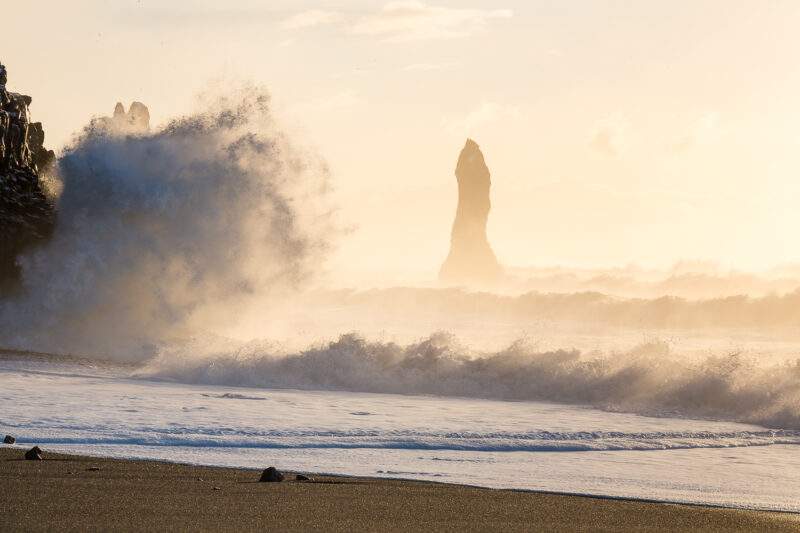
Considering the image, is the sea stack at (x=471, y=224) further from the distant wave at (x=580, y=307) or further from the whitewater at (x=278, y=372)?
the whitewater at (x=278, y=372)

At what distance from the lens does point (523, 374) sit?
1595 centimetres

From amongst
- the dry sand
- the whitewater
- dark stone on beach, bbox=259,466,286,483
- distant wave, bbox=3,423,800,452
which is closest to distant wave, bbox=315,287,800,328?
the whitewater

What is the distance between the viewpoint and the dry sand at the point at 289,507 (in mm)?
5391

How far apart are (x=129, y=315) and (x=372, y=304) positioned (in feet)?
92.0

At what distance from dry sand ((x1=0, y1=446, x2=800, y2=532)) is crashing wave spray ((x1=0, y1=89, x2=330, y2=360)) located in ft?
40.6

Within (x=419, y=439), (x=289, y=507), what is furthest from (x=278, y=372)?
(x=289, y=507)

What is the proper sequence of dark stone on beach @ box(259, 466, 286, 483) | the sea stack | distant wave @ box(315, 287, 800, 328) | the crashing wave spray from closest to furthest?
dark stone on beach @ box(259, 466, 286, 483), the crashing wave spray, distant wave @ box(315, 287, 800, 328), the sea stack

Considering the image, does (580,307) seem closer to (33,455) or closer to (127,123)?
(127,123)

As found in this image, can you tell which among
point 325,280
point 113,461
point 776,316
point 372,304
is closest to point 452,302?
point 372,304

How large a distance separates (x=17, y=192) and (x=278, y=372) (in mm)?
8640

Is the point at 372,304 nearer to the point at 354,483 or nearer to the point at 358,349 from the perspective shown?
the point at 358,349

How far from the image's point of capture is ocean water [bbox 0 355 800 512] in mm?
7934

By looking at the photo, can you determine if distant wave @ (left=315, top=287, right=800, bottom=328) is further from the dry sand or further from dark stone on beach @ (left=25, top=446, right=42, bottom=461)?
dark stone on beach @ (left=25, top=446, right=42, bottom=461)

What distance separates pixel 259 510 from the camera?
5816 millimetres
